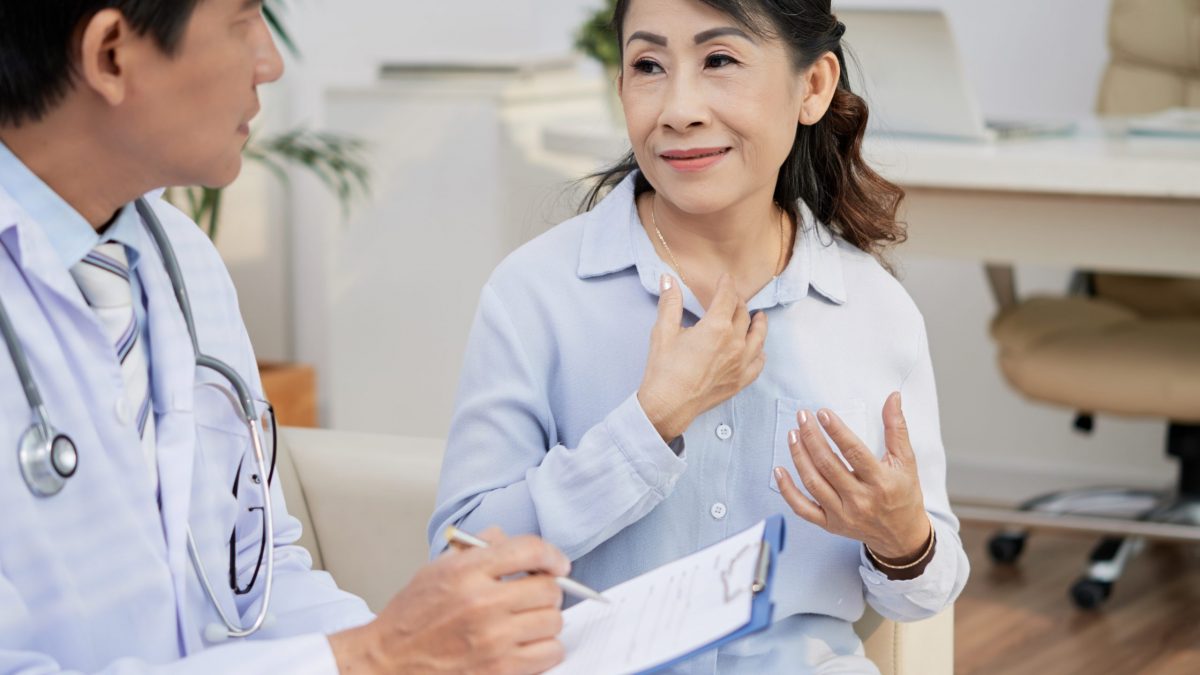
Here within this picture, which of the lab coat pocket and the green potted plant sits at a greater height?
the lab coat pocket

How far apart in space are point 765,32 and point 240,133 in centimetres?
54

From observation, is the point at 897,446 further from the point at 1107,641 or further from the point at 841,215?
the point at 1107,641

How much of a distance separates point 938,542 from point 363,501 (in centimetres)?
70

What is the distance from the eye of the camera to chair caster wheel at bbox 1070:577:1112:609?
2943 mm

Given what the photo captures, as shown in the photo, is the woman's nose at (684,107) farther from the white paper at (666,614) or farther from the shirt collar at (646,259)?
the white paper at (666,614)

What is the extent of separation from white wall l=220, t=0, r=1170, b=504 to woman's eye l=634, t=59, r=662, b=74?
218 cm

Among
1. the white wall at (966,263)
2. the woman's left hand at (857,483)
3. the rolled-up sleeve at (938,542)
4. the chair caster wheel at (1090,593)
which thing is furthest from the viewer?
the white wall at (966,263)

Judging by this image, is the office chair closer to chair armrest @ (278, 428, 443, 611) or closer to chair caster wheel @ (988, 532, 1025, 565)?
chair caster wheel @ (988, 532, 1025, 565)

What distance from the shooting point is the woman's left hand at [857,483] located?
4.19 feet

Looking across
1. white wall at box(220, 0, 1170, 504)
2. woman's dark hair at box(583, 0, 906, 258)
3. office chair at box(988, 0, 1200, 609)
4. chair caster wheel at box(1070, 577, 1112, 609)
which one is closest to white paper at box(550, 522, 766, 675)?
woman's dark hair at box(583, 0, 906, 258)

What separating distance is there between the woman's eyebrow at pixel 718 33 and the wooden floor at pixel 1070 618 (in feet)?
5.19

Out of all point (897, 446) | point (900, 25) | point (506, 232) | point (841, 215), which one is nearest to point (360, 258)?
point (506, 232)

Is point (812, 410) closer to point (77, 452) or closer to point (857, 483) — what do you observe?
point (857, 483)

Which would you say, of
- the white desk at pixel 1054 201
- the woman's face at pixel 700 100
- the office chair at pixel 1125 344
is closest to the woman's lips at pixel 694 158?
the woman's face at pixel 700 100
